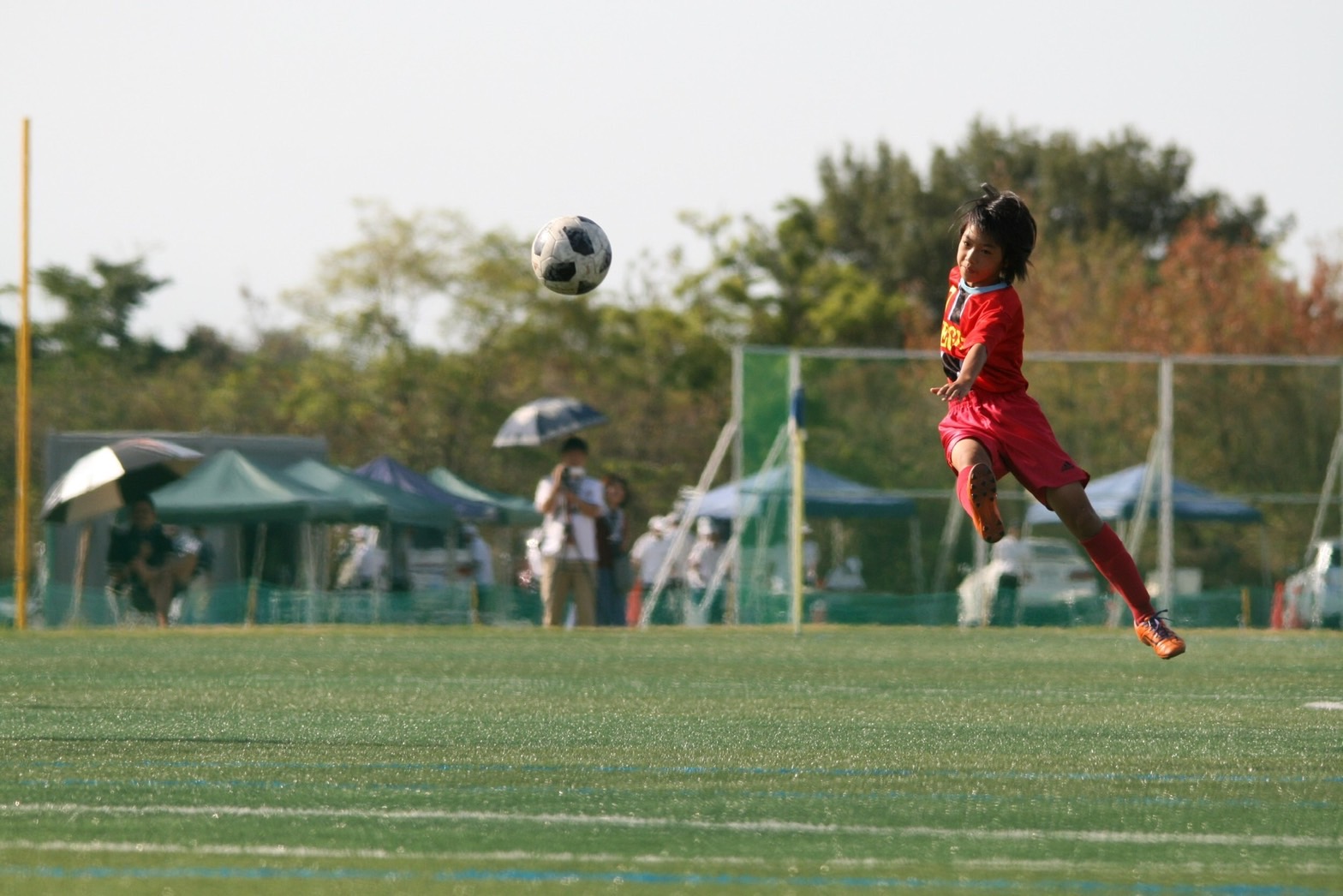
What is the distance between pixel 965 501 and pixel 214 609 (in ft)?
46.0

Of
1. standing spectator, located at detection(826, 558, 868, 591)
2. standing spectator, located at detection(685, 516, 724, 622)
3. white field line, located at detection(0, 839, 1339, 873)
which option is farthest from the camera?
white field line, located at detection(0, 839, 1339, 873)

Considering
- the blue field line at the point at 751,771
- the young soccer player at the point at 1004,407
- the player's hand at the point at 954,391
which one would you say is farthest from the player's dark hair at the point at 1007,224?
the blue field line at the point at 751,771

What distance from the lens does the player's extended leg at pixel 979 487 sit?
7434mm

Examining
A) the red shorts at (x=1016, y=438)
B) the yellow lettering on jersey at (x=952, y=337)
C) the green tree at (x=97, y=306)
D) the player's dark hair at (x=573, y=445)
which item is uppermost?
the green tree at (x=97, y=306)

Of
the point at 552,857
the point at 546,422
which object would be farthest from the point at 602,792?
the point at 546,422

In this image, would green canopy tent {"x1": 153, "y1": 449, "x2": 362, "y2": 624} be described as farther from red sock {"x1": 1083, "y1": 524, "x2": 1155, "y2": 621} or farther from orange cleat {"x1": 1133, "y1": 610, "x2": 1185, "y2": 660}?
orange cleat {"x1": 1133, "y1": 610, "x2": 1185, "y2": 660}

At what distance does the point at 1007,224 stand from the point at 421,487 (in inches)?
868

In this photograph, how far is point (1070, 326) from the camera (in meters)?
46.0

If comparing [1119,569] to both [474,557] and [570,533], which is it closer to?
[570,533]

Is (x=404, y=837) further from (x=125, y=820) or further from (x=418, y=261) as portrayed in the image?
(x=418, y=261)

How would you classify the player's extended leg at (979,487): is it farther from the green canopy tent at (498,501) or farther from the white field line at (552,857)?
the green canopy tent at (498,501)

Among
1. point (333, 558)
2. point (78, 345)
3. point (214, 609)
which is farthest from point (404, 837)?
point (78, 345)

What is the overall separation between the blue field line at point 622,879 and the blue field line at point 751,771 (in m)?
1.67

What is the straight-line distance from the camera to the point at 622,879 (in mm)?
4105
